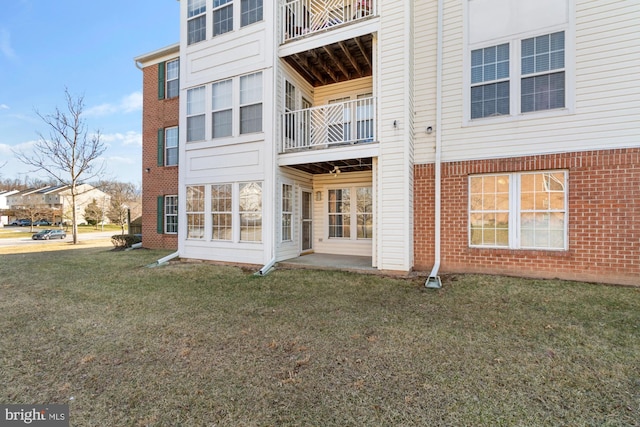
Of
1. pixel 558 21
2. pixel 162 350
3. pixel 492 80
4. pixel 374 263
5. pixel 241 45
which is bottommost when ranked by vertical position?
pixel 162 350

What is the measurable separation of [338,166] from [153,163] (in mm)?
9730

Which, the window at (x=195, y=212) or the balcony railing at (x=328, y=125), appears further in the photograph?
the window at (x=195, y=212)

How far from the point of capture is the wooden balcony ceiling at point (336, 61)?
25.3ft

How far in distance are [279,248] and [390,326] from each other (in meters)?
4.67

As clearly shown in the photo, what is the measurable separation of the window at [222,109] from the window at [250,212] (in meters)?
1.89

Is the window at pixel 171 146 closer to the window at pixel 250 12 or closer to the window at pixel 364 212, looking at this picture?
the window at pixel 250 12

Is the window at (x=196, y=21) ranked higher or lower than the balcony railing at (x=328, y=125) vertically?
higher

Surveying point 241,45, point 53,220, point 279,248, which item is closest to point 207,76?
point 241,45

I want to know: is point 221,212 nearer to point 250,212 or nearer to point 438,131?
point 250,212

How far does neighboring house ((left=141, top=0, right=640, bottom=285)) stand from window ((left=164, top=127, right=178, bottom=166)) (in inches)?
157

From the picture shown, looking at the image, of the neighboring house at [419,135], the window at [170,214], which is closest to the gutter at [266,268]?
the neighboring house at [419,135]

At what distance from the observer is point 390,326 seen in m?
4.15

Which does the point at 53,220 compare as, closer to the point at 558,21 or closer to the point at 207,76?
the point at 207,76

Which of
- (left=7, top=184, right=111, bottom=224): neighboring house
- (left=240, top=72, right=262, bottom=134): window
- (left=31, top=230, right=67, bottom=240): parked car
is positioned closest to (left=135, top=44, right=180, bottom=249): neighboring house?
(left=240, top=72, right=262, bottom=134): window
